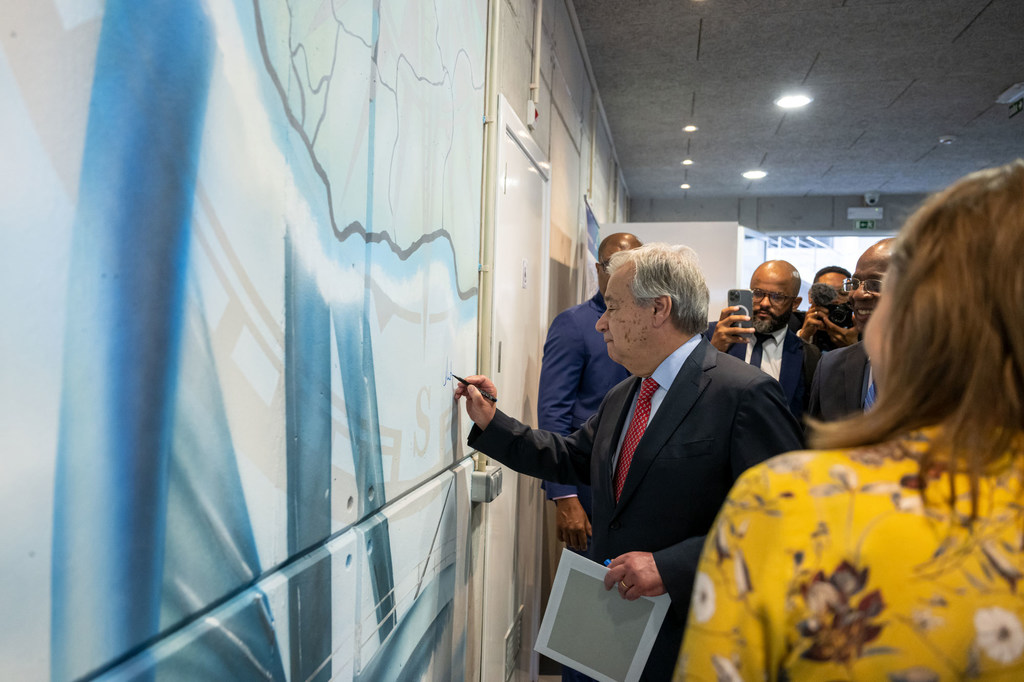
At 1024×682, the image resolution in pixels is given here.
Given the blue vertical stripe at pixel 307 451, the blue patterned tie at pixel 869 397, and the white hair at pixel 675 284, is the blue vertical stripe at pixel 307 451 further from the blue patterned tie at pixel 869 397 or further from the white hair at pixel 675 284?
the blue patterned tie at pixel 869 397

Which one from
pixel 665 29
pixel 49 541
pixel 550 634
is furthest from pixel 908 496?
pixel 665 29

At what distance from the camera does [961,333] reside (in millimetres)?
579

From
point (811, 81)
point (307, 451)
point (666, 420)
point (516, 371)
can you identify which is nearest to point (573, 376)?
point (516, 371)

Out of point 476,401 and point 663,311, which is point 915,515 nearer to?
point 663,311

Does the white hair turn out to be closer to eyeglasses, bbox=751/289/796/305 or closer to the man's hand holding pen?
the man's hand holding pen

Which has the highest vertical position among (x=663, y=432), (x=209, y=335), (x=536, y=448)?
(x=209, y=335)

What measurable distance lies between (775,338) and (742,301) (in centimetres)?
23

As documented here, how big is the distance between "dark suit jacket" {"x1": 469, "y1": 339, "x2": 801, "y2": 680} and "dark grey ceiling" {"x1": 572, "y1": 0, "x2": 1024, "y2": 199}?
2603 mm

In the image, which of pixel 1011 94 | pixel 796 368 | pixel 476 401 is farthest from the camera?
pixel 1011 94

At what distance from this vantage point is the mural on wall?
1.87 ft

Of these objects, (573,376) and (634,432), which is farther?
(573,376)

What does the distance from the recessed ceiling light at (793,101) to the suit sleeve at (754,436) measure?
3.99m

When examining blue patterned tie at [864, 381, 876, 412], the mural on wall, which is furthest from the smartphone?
the mural on wall

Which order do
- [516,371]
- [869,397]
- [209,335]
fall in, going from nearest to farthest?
[209,335]
[869,397]
[516,371]
